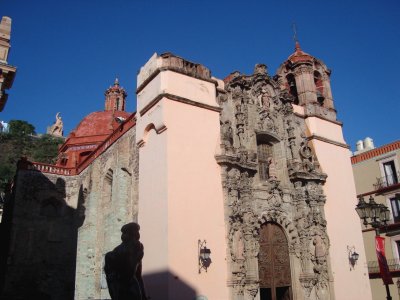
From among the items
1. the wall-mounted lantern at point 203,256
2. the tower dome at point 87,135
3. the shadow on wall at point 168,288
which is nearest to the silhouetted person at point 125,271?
the shadow on wall at point 168,288

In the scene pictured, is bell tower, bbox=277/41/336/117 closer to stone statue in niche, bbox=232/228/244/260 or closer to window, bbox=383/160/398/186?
window, bbox=383/160/398/186

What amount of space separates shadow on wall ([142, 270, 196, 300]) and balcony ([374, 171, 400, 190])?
657 inches

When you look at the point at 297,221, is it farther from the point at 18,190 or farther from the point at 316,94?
the point at 18,190

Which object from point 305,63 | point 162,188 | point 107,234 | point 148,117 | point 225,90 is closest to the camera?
point 162,188

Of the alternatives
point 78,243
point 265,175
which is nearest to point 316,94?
point 265,175

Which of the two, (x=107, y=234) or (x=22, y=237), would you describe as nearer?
(x=107, y=234)

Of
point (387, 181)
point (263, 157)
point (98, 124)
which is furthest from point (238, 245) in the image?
point (98, 124)

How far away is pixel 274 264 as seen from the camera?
1353cm

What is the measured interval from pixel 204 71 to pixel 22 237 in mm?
11989

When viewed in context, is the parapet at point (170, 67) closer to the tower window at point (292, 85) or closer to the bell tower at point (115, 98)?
the tower window at point (292, 85)

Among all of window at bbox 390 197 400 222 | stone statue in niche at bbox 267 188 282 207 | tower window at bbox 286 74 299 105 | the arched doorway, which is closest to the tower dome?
tower window at bbox 286 74 299 105

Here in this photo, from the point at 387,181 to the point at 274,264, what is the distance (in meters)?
13.0

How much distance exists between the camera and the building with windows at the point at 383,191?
21297 millimetres

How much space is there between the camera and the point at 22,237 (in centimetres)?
1812
